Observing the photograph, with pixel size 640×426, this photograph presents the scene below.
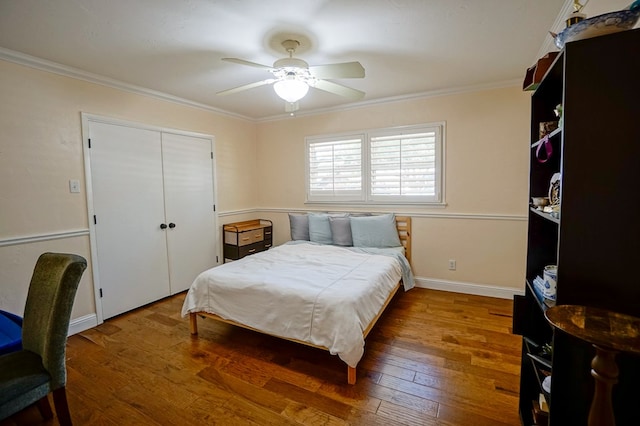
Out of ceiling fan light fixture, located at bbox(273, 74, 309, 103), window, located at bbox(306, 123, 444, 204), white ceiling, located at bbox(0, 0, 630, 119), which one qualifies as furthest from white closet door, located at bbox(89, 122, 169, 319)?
window, located at bbox(306, 123, 444, 204)

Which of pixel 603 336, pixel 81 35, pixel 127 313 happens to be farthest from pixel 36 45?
pixel 603 336

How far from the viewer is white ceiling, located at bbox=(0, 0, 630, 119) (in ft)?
6.06

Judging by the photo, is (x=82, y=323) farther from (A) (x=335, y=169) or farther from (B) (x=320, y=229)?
(A) (x=335, y=169)

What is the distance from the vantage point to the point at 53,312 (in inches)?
60.4

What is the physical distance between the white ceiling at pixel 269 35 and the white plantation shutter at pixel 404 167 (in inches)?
31.7

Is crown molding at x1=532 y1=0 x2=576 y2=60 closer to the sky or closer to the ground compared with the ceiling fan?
closer to the sky

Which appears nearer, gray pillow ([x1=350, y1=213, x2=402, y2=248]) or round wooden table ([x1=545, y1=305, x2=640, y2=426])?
round wooden table ([x1=545, y1=305, x2=640, y2=426])

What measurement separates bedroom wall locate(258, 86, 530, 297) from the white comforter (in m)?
1.01

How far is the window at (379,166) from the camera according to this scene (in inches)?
145

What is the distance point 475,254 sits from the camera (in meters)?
3.56

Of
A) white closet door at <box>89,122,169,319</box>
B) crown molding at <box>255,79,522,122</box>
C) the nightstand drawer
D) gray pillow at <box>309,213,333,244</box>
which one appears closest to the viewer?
white closet door at <box>89,122,169,319</box>

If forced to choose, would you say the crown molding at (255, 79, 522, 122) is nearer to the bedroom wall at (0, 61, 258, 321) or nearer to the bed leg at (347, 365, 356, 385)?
the bedroom wall at (0, 61, 258, 321)

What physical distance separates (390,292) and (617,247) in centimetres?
204

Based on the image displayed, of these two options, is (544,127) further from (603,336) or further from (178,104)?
(178,104)
